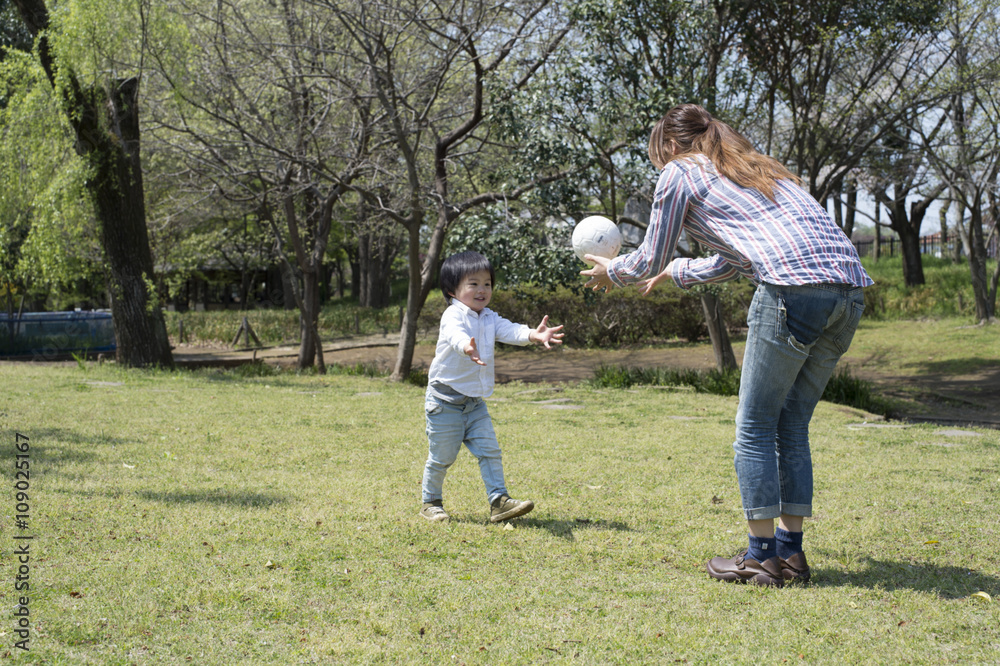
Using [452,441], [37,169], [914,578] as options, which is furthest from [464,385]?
[37,169]

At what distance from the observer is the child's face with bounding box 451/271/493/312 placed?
4.18 metres

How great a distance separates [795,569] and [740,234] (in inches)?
53.0

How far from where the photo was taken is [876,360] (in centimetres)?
1641

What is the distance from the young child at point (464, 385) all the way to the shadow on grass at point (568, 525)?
0.19m

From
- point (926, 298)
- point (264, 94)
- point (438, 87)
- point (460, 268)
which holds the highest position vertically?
→ point (264, 94)

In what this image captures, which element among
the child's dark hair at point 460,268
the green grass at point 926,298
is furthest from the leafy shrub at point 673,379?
the green grass at point 926,298

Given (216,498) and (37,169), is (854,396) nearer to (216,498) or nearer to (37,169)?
(216,498)

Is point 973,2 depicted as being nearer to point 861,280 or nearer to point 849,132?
point 849,132

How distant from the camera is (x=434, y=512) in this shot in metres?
4.16

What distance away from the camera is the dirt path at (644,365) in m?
11.3

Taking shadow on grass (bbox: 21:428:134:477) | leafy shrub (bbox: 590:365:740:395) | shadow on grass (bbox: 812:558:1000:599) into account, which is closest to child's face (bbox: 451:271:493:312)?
shadow on grass (bbox: 812:558:1000:599)

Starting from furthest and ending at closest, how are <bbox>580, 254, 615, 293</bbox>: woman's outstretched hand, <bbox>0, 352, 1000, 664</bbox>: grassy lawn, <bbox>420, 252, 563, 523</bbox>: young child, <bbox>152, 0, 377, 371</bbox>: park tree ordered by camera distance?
<bbox>152, 0, 377, 371</bbox>: park tree
<bbox>420, 252, 563, 523</bbox>: young child
<bbox>580, 254, 615, 293</bbox>: woman's outstretched hand
<bbox>0, 352, 1000, 664</bbox>: grassy lawn

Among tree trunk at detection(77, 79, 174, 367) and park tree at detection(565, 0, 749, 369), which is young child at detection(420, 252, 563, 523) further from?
tree trunk at detection(77, 79, 174, 367)

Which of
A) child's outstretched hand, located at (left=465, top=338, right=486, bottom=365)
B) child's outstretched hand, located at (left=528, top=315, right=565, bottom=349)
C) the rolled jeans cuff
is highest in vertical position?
child's outstretched hand, located at (left=528, top=315, right=565, bottom=349)
